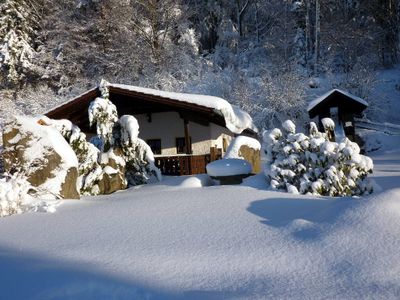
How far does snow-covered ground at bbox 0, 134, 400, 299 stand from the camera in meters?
3.22

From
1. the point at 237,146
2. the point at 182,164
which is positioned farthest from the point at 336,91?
the point at 237,146

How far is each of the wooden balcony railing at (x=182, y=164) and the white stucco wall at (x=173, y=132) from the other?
103 inches

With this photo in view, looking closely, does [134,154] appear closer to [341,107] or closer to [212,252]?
[212,252]

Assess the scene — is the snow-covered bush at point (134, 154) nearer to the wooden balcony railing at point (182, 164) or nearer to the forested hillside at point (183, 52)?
the wooden balcony railing at point (182, 164)

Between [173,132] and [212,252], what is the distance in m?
14.9

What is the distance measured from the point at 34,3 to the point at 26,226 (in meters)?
36.6

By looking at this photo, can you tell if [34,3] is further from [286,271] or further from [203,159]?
[286,271]

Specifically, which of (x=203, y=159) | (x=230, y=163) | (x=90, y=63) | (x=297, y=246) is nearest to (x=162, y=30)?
(x=90, y=63)

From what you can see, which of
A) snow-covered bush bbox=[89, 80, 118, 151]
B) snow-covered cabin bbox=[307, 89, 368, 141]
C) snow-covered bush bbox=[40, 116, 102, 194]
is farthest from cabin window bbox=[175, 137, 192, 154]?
snow-covered cabin bbox=[307, 89, 368, 141]

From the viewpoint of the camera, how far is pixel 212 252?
4.06 meters

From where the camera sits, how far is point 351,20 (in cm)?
3788

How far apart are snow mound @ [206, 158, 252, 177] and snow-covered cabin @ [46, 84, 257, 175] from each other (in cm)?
502

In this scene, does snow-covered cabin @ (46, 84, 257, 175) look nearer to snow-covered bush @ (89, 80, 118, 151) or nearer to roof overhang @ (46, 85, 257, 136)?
roof overhang @ (46, 85, 257, 136)

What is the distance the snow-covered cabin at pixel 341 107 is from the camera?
22.1 m
